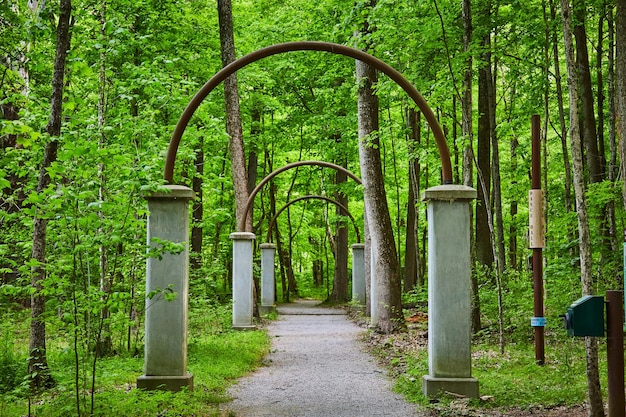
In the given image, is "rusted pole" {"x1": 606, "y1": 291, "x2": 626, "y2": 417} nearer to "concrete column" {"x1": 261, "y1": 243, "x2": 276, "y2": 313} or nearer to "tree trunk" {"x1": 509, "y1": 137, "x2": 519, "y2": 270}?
"tree trunk" {"x1": 509, "y1": 137, "x2": 519, "y2": 270}

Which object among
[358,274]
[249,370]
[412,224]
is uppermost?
[412,224]

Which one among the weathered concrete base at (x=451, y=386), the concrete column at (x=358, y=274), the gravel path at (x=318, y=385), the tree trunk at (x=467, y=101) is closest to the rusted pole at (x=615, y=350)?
the gravel path at (x=318, y=385)

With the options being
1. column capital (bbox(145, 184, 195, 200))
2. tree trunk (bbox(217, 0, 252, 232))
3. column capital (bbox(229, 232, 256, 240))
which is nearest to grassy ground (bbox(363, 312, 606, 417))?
column capital (bbox(145, 184, 195, 200))

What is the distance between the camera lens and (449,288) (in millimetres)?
7391

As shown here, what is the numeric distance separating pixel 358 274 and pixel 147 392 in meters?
16.1

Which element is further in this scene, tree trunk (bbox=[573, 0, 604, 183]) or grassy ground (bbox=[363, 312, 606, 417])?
tree trunk (bbox=[573, 0, 604, 183])

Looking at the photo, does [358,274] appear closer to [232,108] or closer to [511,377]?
[232,108]

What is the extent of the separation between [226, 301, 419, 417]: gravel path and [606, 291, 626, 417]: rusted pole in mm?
3295

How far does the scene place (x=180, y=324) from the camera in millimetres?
7520

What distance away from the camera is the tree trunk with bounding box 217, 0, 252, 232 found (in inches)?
617

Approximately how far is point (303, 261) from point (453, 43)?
105 feet

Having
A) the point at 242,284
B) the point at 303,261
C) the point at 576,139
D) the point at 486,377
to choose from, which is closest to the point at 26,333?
the point at 242,284

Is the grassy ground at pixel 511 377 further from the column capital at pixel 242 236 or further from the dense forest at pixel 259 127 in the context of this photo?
the column capital at pixel 242 236

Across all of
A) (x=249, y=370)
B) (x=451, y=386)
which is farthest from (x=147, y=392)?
(x=451, y=386)
